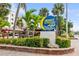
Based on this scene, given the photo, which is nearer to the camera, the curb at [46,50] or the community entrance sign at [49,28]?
the curb at [46,50]

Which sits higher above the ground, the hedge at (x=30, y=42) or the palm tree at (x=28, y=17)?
the palm tree at (x=28, y=17)

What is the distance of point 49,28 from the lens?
6305 millimetres

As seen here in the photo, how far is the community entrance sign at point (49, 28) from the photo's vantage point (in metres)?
6.30

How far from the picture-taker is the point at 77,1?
612 centimetres

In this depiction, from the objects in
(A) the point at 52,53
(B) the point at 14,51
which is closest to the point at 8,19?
(B) the point at 14,51

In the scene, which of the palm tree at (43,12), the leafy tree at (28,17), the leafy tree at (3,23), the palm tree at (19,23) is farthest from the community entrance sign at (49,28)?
the leafy tree at (3,23)

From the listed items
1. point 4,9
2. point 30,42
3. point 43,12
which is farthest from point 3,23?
point 43,12

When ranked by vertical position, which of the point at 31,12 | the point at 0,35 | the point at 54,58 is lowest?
the point at 54,58

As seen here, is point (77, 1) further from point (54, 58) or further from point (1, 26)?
point (1, 26)

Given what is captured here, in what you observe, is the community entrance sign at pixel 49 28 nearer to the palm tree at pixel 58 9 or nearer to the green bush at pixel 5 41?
the palm tree at pixel 58 9

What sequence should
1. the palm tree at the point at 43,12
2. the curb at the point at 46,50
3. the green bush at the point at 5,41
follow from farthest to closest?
the green bush at the point at 5,41, the palm tree at the point at 43,12, the curb at the point at 46,50

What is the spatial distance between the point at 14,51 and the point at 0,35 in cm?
60

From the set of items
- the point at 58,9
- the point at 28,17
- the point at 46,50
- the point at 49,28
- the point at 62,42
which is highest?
the point at 58,9

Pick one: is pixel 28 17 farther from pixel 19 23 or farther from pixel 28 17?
pixel 19 23
